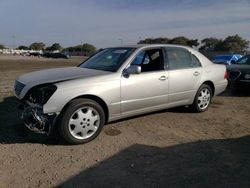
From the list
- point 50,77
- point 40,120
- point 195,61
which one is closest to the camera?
point 40,120

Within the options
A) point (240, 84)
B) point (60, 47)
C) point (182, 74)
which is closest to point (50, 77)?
point (182, 74)

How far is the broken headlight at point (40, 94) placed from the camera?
484 cm

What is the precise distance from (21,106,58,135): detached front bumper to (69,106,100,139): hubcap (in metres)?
0.31

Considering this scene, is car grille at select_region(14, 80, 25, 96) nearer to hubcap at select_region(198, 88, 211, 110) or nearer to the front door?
the front door

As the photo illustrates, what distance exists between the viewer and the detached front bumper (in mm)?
4840

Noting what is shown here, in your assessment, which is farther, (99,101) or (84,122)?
(99,101)

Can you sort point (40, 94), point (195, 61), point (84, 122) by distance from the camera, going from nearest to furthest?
1. point (40, 94)
2. point (84, 122)
3. point (195, 61)

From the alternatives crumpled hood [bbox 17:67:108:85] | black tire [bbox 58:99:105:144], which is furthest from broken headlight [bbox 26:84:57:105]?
black tire [bbox 58:99:105:144]

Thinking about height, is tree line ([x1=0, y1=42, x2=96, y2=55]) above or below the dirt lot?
above

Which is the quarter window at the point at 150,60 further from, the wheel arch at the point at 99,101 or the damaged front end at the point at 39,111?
the damaged front end at the point at 39,111

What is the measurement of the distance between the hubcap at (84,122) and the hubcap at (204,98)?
9.33ft

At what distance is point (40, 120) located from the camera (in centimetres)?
485

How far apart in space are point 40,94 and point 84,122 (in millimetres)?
815

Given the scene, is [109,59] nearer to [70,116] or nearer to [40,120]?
[70,116]
